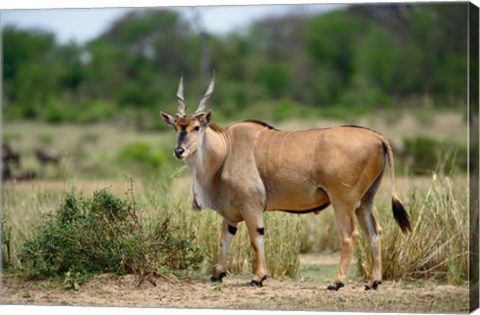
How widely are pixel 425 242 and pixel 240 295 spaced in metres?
2.05

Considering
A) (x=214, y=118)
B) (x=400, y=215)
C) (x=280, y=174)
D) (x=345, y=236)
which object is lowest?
(x=345, y=236)

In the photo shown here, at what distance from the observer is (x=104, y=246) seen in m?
11.6

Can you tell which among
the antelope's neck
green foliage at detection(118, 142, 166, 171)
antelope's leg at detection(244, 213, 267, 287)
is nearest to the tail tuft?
antelope's leg at detection(244, 213, 267, 287)

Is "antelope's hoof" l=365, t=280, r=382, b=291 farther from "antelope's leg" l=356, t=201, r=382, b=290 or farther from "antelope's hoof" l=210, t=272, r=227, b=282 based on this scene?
"antelope's hoof" l=210, t=272, r=227, b=282

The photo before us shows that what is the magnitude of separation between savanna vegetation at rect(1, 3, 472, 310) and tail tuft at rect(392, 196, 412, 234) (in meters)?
0.76

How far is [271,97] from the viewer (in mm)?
44438

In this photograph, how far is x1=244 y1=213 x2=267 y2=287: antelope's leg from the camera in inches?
450

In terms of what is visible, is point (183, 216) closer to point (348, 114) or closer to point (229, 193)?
point (229, 193)

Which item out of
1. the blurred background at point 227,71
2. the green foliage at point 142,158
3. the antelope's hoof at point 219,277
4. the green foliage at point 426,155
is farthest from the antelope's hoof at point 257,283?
the blurred background at point 227,71

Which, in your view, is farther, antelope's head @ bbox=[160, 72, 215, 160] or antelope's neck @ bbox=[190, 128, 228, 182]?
antelope's neck @ bbox=[190, 128, 228, 182]

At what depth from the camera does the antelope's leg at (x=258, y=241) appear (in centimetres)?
1142

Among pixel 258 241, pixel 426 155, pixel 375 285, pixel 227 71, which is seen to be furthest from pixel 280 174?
pixel 227 71

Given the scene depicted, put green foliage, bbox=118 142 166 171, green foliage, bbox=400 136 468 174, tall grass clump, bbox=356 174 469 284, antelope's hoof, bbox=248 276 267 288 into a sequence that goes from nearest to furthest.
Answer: antelope's hoof, bbox=248 276 267 288, tall grass clump, bbox=356 174 469 284, green foliage, bbox=400 136 468 174, green foliage, bbox=118 142 166 171

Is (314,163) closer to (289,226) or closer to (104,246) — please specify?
(289,226)
